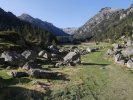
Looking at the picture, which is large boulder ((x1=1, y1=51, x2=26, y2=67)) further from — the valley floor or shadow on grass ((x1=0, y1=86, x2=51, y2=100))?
shadow on grass ((x1=0, y1=86, x2=51, y2=100))

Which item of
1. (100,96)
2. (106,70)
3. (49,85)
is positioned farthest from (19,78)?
(106,70)

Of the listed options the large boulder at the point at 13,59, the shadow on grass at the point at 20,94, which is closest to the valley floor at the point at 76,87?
the shadow on grass at the point at 20,94

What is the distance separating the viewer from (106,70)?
63188 millimetres

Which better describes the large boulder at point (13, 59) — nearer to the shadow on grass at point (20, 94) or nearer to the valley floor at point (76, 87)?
the valley floor at point (76, 87)

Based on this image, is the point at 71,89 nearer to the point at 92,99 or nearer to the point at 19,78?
the point at 92,99

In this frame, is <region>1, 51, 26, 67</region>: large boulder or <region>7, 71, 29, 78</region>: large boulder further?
<region>1, 51, 26, 67</region>: large boulder

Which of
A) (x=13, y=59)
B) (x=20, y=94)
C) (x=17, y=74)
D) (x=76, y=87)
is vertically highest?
(x=13, y=59)

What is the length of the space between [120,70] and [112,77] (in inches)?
330

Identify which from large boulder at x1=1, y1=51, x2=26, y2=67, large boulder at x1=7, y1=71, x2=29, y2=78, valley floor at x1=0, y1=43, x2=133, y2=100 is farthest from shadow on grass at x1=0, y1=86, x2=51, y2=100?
large boulder at x1=1, y1=51, x2=26, y2=67

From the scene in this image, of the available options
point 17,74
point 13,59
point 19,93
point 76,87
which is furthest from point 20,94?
point 13,59

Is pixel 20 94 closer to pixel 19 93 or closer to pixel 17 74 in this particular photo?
pixel 19 93

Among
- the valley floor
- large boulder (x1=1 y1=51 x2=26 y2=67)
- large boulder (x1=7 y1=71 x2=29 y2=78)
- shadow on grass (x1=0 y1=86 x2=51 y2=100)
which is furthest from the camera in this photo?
large boulder (x1=1 y1=51 x2=26 y2=67)

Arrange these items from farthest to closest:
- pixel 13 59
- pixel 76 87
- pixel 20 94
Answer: pixel 13 59, pixel 76 87, pixel 20 94

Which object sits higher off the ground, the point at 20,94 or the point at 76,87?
the point at 20,94
